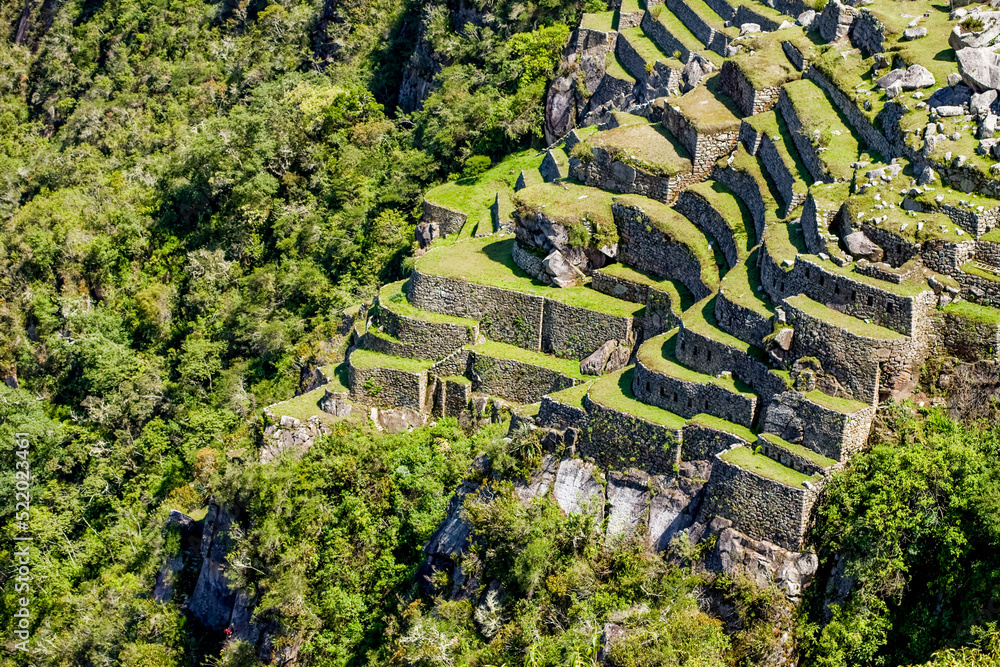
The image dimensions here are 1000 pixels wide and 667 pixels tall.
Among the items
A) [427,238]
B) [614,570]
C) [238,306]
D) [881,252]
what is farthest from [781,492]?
[238,306]

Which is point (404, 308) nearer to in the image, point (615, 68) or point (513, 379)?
point (513, 379)

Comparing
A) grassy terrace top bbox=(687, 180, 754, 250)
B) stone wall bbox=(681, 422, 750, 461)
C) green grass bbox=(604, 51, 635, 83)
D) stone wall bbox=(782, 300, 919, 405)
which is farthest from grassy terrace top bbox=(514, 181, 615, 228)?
stone wall bbox=(782, 300, 919, 405)

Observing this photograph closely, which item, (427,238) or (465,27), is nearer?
(427,238)

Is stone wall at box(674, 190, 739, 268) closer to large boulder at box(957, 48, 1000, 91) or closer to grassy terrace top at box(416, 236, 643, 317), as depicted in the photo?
grassy terrace top at box(416, 236, 643, 317)

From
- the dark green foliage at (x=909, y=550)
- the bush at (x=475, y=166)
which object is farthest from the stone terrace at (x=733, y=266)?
the bush at (x=475, y=166)

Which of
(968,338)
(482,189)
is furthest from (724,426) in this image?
(482,189)

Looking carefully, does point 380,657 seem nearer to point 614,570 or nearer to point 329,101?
point 614,570

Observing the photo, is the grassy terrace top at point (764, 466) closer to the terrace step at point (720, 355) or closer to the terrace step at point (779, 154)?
the terrace step at point (720, 355)
